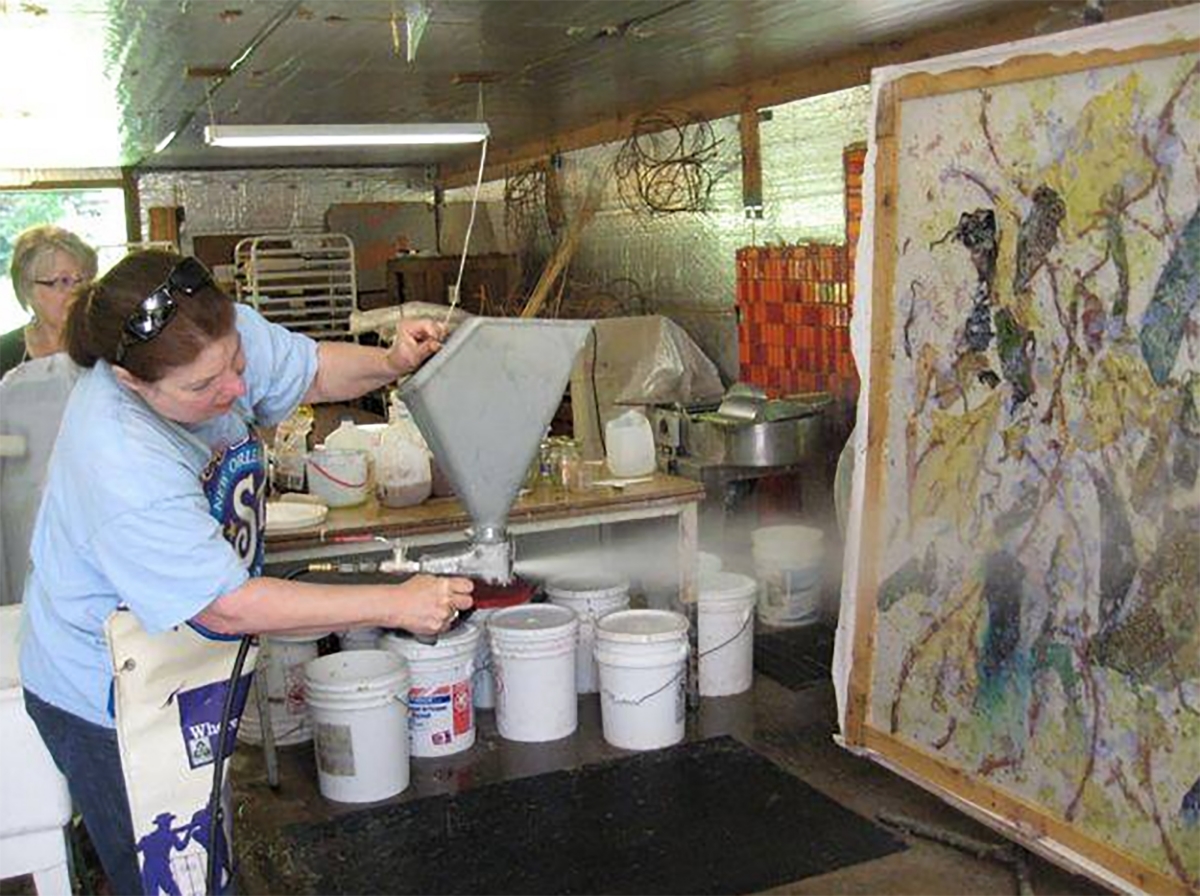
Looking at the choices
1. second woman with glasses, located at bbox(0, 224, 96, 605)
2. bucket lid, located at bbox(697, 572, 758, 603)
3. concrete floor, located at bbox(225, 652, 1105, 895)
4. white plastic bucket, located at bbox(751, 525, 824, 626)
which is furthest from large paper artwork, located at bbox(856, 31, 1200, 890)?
second woman with glasses, located at bbox(0, 224, 96, 605)

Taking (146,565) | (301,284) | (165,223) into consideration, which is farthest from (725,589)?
(165,223)

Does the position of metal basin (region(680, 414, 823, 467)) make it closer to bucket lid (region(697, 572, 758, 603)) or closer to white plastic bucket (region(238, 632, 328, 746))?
bucket lid (region(697, 572, 758, 603))

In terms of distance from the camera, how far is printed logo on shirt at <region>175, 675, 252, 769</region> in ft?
6.74

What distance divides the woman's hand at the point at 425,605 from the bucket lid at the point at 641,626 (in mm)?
1708

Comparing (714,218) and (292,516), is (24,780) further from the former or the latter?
(714,218)

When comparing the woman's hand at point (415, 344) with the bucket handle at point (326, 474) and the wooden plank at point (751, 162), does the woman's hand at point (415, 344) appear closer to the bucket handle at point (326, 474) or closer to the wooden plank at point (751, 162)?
the bucket handle at point (326, 474)

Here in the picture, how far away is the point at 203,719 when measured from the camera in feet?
6.89

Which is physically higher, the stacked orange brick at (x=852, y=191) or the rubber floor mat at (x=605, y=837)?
the stacked orange brick at (x=852, y=191)

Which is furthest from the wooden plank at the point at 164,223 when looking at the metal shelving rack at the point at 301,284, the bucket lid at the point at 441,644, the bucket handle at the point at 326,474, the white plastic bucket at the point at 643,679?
the white plastic bucket at the point at 643,679

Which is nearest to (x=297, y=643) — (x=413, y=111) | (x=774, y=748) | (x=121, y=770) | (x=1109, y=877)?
(x=774, y=748)

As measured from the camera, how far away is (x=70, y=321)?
1952 millimetres

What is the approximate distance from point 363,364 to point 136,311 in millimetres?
715

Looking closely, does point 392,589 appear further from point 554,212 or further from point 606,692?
point 554,212

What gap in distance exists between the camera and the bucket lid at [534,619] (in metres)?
3.74
